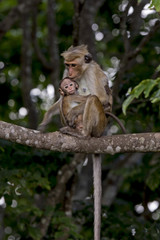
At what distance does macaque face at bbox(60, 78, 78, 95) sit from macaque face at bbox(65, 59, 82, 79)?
281 millimetres

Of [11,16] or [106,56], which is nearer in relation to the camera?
[11,16]

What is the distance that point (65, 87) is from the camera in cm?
680

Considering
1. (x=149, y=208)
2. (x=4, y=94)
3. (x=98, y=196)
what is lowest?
(x=98, y=196)

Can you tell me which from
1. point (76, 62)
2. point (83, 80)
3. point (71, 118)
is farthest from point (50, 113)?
point (76, 62)

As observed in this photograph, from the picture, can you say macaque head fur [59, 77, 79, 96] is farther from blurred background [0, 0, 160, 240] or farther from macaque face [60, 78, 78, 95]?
blurred background [0, 0, 160, 240]

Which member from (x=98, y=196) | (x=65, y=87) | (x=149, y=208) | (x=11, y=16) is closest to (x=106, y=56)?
(x=11, y=16)

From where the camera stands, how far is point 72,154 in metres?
7.82

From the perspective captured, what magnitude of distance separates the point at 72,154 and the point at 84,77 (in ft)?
4.36

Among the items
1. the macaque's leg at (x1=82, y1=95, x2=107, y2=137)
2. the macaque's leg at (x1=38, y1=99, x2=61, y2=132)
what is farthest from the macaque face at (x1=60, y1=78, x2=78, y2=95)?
the macaque's leg at (x1=82, y1=95, x2=107, y2=137)

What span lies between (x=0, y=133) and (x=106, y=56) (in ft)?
18.9

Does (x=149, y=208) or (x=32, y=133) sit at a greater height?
(x=149, y=208)

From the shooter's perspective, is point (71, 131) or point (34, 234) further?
point (34, 234)

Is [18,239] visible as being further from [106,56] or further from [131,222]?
[106,56]

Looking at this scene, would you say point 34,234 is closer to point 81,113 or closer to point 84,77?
point 81,113
